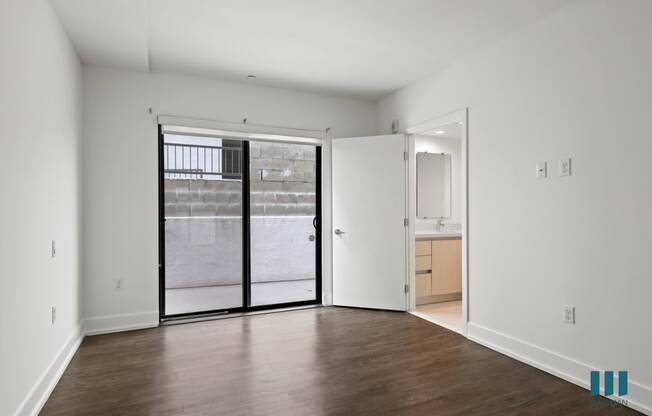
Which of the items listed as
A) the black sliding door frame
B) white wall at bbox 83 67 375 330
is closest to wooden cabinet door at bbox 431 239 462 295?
the black sliding door frame

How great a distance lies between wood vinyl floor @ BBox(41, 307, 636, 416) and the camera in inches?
87.0

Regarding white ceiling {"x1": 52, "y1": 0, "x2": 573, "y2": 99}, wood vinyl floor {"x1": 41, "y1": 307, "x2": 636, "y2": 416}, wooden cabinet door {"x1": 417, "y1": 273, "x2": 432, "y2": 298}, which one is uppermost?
white ceiling {"x1": 52, "y1": 0, "x2": 573, "y2": 99}

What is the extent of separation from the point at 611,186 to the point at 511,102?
A: 1038 millimetres

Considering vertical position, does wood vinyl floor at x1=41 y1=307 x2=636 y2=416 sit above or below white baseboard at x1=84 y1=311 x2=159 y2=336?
below

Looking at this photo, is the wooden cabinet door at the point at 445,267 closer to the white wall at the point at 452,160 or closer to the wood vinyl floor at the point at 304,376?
the white wall at the point at 452,160

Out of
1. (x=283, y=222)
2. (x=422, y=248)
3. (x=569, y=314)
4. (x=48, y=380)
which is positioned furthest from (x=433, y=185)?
(x=48, y=380)

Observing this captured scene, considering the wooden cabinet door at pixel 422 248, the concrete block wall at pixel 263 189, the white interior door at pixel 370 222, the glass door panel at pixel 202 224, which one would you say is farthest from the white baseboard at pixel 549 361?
the glass door panel at pixel 202 224

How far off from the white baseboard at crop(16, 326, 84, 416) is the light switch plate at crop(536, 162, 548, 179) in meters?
3.53

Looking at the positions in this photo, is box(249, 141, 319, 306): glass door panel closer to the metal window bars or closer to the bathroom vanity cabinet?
the metal window bars

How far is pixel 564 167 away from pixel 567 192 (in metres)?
0.18

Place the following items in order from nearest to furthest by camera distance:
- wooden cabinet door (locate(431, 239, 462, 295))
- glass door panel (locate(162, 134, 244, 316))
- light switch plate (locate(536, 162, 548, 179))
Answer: light switch plate (locate(536, 162, 548, 179)) < glass door panel (locate(162, 134, 244, 316)) < wooden cabinet door (locate(431, 239, 462, 295))

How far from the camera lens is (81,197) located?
346 centimetres

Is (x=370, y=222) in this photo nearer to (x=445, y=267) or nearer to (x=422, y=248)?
(x=422, y=248)

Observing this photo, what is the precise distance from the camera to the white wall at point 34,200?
181cm
